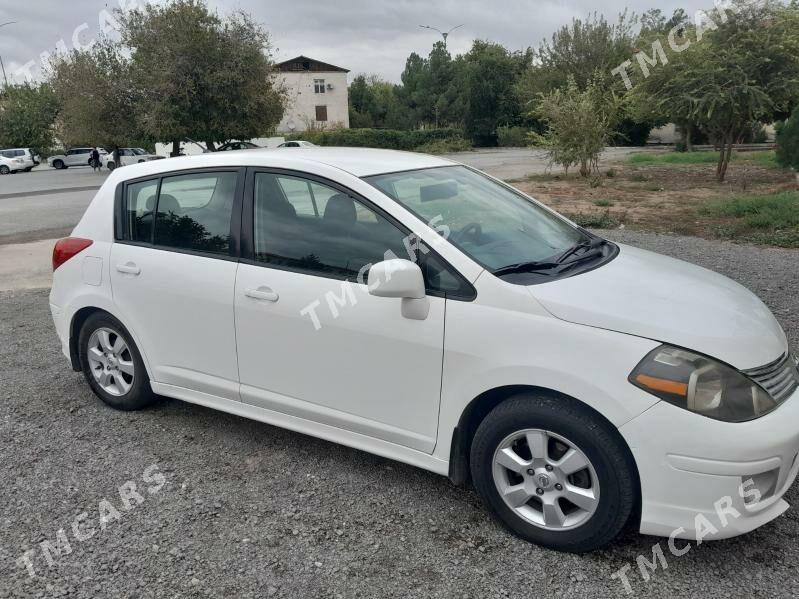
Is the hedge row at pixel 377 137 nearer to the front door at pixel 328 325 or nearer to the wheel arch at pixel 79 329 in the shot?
the wheel arch at pixel 79 329

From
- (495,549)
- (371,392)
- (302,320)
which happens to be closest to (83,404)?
(302,320)

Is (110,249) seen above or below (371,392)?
above

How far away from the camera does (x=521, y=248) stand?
10.3 feet

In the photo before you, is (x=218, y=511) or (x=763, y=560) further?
(x=218, y=511)

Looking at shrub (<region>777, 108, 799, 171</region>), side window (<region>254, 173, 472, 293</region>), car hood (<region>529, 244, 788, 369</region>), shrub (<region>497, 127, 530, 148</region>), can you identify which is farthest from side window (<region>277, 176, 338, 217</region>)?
shrub (<region>497, 127, 530, 148</region>)

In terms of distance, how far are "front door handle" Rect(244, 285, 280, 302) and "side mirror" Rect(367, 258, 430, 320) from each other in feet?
2.16

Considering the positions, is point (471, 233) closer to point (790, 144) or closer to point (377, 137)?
point (790, 144)

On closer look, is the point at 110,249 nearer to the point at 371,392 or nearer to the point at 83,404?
the point at 83,404

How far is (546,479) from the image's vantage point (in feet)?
8.63

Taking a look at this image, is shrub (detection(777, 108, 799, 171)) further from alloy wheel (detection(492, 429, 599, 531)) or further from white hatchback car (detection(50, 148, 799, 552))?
alloy wheel (detection(492, 429, 599, 531))

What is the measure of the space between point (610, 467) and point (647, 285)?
2.90ft

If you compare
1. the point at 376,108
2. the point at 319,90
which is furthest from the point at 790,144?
the point at 376,108

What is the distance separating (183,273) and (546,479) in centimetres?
219
